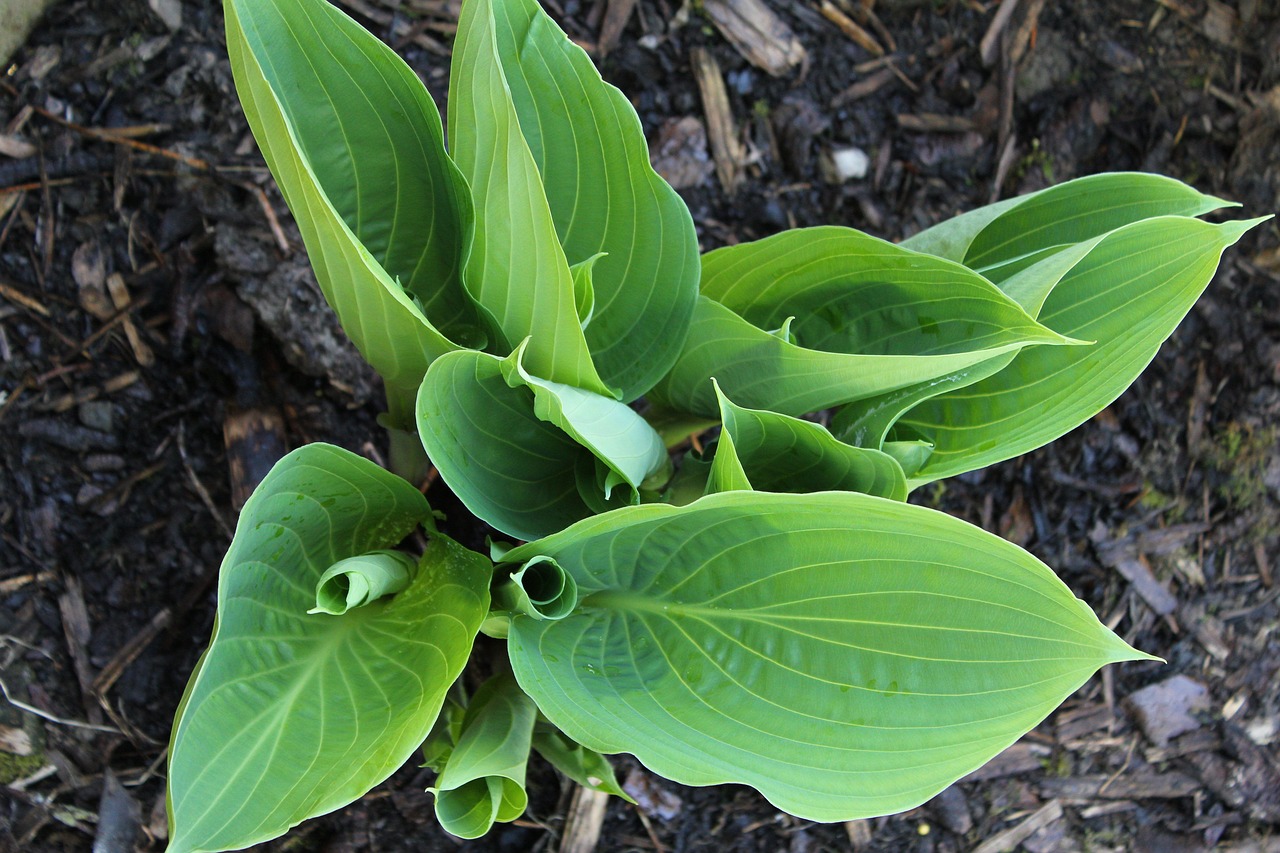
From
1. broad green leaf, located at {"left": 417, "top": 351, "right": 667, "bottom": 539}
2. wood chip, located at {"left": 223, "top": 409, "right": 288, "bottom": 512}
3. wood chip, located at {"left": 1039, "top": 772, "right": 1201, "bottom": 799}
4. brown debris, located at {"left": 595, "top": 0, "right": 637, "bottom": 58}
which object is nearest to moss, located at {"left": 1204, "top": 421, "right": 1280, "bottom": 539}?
wood chip, located at {"left": 1039, "top": 772, "right": 1201, "bottom": 799}

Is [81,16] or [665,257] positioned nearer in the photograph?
[665,257]

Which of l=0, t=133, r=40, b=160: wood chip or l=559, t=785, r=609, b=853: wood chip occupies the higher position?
l=0, t=133, r=40, b=160: wood chip

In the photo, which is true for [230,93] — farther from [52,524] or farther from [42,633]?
[42,633]

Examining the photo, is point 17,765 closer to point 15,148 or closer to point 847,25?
point 15,148

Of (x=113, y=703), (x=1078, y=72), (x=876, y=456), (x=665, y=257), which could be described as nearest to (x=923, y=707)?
(x=876, y=456)

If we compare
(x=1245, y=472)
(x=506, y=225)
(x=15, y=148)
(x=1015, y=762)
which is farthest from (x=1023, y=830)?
(x=15, y=148)

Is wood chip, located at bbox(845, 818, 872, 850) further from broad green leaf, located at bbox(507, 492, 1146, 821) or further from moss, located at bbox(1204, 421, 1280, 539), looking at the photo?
moss, located at bbox(1204, 421, 1280, 539)

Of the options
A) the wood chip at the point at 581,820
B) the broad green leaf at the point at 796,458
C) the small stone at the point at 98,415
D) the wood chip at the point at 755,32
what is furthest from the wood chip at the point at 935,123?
the small stone at the point at 98,415
